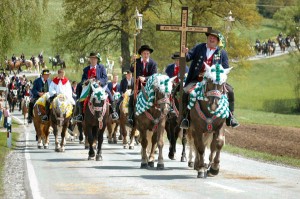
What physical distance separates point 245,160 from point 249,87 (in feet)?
220

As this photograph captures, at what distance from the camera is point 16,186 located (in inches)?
620

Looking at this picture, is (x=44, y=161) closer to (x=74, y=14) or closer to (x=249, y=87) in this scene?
(x=74, y=14)

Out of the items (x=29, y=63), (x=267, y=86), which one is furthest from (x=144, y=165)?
(x=267, y=86)

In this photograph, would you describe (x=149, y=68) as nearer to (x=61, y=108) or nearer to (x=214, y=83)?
(x=214, y=83)

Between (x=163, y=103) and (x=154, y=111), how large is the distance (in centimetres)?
49

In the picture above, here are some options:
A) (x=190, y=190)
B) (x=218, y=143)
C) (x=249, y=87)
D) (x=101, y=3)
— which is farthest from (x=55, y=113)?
(x=249, y=87)

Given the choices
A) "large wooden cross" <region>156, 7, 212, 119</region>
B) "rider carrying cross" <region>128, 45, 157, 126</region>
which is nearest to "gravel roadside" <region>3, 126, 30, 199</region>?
"rider carrying cross" <region>128, 45, 157, 126</region>

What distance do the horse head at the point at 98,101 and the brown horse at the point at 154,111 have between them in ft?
7.01

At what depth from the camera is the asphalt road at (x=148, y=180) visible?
14.0 metres

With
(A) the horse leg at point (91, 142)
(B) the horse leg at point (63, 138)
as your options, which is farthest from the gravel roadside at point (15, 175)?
(A) the horse leg at point (91, 142)

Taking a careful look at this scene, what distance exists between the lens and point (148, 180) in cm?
1627

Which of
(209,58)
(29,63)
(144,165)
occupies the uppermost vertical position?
(29,63)

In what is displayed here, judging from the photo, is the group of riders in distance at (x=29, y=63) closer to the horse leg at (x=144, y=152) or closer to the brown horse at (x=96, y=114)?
the brown horse at (x=96, y=114)

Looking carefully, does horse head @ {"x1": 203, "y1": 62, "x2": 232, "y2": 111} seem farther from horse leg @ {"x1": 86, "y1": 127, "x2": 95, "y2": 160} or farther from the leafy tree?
the leafy tree
